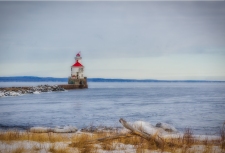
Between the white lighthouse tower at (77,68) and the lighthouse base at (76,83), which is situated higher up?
the white lighthouse tower at (77,68)

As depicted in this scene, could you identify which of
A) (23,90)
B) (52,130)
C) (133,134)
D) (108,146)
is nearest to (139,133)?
(133,134)

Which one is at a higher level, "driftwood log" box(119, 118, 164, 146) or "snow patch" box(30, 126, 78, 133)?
"driftwood log" box(119, 118, 164, 146)

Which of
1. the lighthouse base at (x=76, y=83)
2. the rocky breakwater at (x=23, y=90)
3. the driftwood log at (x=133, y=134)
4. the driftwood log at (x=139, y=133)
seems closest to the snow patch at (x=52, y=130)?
the driftwood log at (x=133, y=134)

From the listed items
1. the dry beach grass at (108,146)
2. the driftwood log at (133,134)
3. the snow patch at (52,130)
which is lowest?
the snow patch at (52,130)

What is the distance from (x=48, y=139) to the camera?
5.41 metres

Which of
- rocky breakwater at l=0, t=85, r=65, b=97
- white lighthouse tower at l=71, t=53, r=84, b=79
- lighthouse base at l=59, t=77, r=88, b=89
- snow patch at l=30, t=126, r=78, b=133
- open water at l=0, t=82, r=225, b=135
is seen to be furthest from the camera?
lighthouse base at l=59, t=77, r=88, b=89

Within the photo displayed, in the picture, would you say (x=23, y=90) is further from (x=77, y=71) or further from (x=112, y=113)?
(x=112, y=113)

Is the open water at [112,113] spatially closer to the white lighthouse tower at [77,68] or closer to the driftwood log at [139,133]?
the driftwood log at [139,133]

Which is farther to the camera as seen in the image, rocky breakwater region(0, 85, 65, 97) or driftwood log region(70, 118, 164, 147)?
rocky breakwater region(0, 85, 65, 97)

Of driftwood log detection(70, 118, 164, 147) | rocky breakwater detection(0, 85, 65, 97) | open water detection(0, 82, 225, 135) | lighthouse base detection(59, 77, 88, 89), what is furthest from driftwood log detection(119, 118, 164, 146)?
lighthouse base detection(59, 77, 88, 89)

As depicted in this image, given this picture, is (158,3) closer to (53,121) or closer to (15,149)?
(15,149)

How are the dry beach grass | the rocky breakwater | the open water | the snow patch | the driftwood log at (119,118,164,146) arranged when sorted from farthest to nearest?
the rocky breakwater < the open water < the snow patch < the driftwood log at (119,118,164,146) < the dry beach grass

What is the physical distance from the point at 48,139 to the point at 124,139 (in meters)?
1.48

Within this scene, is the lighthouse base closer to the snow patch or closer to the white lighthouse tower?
the white lighthouse tower
